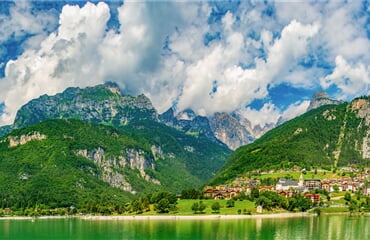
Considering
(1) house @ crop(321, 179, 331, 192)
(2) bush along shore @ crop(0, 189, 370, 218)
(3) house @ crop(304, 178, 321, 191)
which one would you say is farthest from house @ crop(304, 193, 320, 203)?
(3) house @ crop(304, 178, 321, 191)

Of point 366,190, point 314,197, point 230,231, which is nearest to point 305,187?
point 366,190

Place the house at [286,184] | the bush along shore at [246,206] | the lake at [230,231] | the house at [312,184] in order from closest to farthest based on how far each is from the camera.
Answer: the lake at [230,231] < the bush along shore at [246,206] < the house at [312,184] < the house at [286,184]

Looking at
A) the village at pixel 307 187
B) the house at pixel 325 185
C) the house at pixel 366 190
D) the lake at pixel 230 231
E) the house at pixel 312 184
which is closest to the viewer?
the lake at pixel 230 231

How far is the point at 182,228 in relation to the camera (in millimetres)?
113000

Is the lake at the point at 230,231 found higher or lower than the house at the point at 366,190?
lower

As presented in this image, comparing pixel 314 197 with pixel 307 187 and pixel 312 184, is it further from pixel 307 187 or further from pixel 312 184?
pixel 312 184

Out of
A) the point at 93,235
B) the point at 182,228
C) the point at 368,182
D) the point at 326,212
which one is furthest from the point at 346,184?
the point at 93,235

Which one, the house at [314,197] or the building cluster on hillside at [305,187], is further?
the building cluster on hillside at [305,187]

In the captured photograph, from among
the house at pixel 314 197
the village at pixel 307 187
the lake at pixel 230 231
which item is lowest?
the lake at pixel 230 231

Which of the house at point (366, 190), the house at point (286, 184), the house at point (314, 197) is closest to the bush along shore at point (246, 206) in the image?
the house at point (314, 197)

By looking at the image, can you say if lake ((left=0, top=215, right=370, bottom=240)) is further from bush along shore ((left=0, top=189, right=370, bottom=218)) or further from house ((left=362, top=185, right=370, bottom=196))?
house ((left=362, top=185, right=370, bottom=196))

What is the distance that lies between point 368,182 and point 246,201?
221 ft

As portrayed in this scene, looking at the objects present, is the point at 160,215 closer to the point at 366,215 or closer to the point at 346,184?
the point at 366,215

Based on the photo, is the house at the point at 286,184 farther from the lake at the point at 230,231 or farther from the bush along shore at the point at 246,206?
the lake at the point at 230,231
